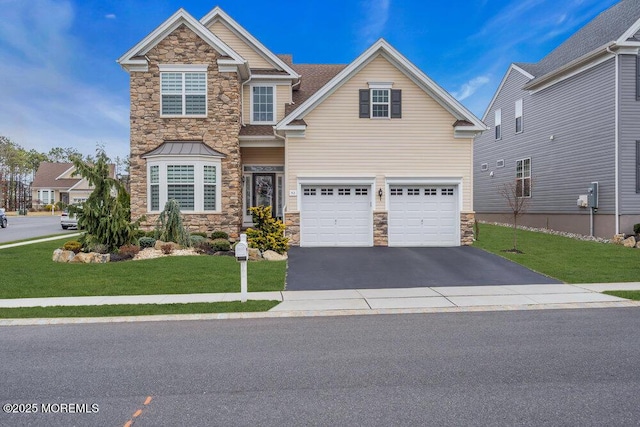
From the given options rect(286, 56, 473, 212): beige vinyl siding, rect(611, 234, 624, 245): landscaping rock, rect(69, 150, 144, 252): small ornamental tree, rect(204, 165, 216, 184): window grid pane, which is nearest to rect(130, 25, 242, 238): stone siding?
rect(204, 165, 216, 184): window grid pane

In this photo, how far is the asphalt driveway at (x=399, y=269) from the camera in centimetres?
1119

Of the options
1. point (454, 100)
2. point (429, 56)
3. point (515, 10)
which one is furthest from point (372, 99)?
point (429, 56)

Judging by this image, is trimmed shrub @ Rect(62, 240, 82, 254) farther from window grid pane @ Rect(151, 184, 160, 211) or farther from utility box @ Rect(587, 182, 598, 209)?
utility box @ Rect(587, 182, 598, 209)

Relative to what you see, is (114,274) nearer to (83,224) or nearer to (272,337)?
(83,224)

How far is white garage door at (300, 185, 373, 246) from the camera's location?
17.1 meters

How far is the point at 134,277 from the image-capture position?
11.3m

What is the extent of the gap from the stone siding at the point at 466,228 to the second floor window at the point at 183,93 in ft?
39.5

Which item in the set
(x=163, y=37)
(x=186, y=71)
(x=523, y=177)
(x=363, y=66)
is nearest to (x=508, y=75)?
(x=523, y=177)

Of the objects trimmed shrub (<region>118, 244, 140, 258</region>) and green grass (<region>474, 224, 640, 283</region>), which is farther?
trimmed shrub (<region>118, 244, 140, 258</region>)

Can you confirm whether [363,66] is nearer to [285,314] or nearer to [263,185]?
[263,185]

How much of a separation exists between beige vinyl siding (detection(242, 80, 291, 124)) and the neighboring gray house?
1382 centimetres

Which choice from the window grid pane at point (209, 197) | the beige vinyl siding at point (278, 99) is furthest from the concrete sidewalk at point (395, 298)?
the beige vinyl siding at point (278, 99)

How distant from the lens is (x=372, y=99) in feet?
56.5

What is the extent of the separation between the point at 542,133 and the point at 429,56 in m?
17.5
